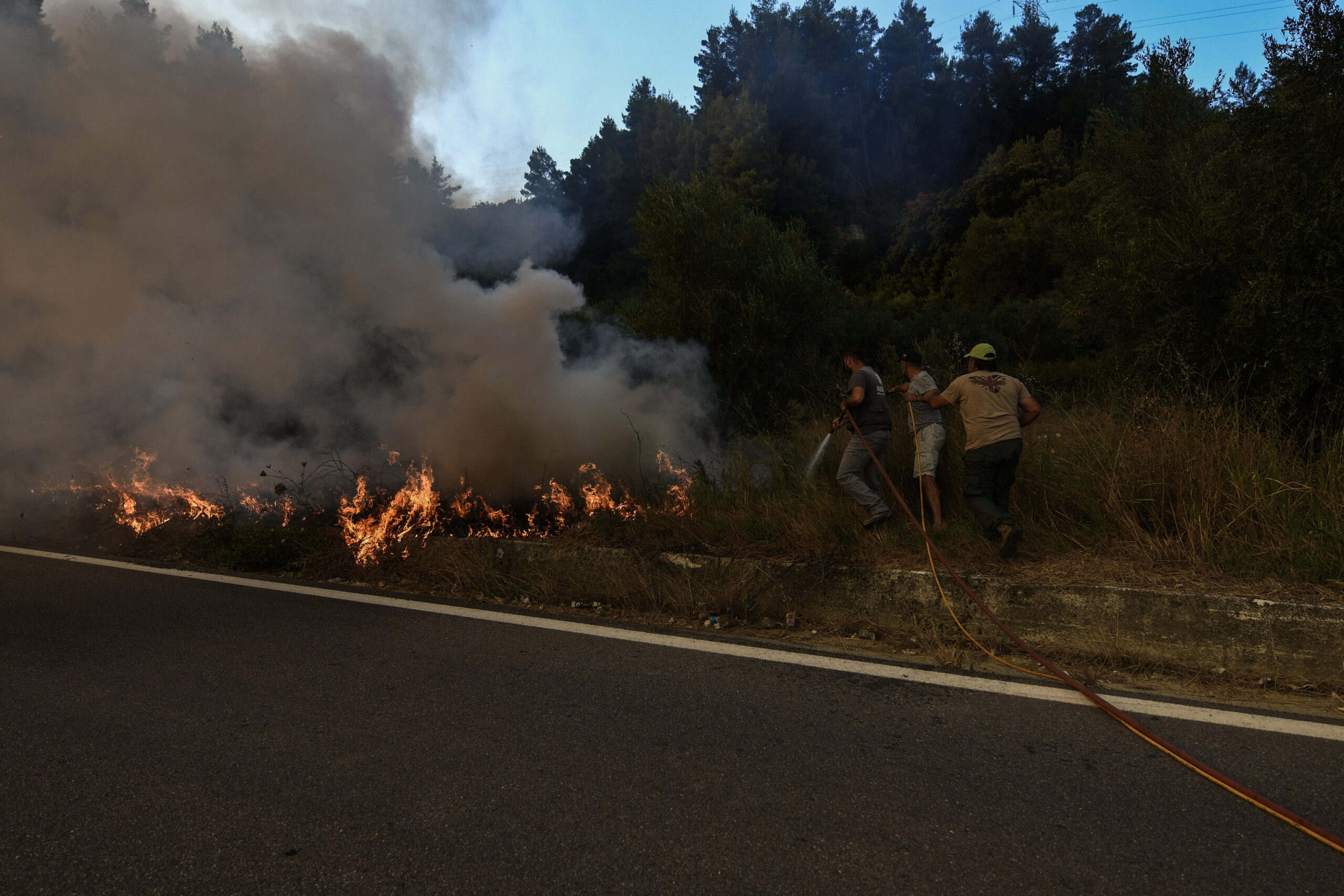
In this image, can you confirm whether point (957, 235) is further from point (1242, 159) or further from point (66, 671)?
point (66, 671)

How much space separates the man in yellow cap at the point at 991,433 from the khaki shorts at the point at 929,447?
1.09 ft

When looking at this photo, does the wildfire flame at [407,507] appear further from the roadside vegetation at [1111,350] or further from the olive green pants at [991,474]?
the olive green pants at [991,474]

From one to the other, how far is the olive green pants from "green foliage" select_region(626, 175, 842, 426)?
14.3ft

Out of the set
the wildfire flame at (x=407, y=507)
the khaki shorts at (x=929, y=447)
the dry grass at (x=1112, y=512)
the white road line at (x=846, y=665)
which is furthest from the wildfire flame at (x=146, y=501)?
the khaki shorts at (x=929, y=447)

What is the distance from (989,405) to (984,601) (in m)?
1.43

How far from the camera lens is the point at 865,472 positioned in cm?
555

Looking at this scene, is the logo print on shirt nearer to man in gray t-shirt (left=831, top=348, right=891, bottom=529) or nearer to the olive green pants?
the olive green pants

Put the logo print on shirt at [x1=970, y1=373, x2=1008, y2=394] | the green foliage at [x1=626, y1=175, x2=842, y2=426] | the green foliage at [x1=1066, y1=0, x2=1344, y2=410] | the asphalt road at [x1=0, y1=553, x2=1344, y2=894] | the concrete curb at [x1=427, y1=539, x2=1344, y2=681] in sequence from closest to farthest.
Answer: the asphalt road at [x1=0, y1=553, x2=1344, y2=894], the concrete curb at [x1=427, y1=539, x2=1344, y2=681], the logo print on shirt at [x1=970, y1=373, x2=1008, y2=394], the green foliage at [x1=1066, y1=0, x2=1344, y2=410], the green foliage at [x1=626, y1=175, x2=842, y2=426]

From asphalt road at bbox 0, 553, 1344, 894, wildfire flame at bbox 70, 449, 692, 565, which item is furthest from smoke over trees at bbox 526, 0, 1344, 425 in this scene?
asphalt road at bbox 0, 553, 1344, 894

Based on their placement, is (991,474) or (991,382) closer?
(991,474)

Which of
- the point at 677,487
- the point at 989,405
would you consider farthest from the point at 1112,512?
the point at 677,487

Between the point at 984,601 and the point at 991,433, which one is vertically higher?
the point at 991,433

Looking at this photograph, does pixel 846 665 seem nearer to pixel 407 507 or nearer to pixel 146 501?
pixel 407 507

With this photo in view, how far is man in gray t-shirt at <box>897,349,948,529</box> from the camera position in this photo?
17.1 ft
